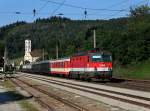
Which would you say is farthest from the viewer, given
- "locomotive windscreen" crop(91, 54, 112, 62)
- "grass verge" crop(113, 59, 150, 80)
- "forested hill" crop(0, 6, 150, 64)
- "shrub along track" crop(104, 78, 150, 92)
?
"forested hill" crop(0, 6, 150, 64)

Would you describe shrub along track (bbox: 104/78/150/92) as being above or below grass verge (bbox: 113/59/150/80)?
below

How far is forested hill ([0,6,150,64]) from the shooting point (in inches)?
2961

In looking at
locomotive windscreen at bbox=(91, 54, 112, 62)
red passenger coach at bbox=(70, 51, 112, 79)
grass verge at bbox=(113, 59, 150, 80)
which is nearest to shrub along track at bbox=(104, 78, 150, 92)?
red passenger coach at bbox=(70, 51, 112, 79)

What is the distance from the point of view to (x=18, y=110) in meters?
20.5

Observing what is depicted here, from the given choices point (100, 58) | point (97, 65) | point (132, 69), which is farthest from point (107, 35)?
point (97, 65)

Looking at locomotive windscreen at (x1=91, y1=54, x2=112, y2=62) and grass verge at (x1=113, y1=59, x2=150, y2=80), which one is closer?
locomotive windscreen at (x1=91, y1=54, x2=112, y2=62)

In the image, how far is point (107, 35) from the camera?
86750mm

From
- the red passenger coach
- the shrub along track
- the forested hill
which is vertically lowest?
the shrub along track

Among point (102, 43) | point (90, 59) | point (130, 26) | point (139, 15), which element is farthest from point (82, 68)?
point (139, 15)

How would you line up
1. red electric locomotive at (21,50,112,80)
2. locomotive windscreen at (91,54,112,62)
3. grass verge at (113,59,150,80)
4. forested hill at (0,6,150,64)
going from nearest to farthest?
red electric locomotive at (21,50,112,80), locomotive windscreen at (91,54,112,62), grass verge at (113,59,150,80), forested hill at (0,6,150,64)

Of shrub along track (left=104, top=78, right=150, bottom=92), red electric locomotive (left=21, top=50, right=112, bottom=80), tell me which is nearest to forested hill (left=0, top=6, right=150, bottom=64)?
red electric locomotive (left=21, top=50, right=112, bottom=80)

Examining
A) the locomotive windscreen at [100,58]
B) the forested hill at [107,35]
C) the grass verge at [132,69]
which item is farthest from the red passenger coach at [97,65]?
the forested hill at [107,35]

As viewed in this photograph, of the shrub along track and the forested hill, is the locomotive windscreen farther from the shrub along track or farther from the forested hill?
the forested hill

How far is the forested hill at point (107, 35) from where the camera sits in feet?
247
